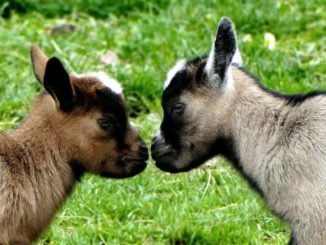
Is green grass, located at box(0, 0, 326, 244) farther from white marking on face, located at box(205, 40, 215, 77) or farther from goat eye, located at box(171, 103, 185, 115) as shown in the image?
white marking on face, located at box(205, 40, 215, 77)

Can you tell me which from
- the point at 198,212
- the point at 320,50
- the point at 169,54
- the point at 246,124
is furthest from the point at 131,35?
the point at 246,124

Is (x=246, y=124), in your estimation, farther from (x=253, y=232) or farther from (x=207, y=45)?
(x=207, y=45)

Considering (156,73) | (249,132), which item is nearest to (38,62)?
(249,132)

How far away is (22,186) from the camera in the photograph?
8.45 m

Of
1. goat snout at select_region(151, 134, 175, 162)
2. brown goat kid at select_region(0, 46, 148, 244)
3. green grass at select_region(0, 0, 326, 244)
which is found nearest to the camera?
brown goat kid at select_region(0, 46, 148, 244)

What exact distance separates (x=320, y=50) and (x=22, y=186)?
5192 mm

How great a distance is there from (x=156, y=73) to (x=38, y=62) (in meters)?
3.27

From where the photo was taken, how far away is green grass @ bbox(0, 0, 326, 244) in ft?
31.1

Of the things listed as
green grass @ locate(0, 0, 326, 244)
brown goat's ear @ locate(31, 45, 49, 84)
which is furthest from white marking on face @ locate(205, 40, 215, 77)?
brown goat's ear @ locate(31, 45, 49, 84)

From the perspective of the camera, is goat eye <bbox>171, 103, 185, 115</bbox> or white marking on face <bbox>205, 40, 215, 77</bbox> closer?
white marking on face <bbox>205, 40, 215, 77</bbox>

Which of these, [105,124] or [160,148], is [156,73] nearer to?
[160,148]

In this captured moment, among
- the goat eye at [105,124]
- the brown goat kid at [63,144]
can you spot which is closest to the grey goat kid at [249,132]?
the brown goat kid at [63,144]

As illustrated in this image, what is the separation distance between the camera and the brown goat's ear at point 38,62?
882 centimetres

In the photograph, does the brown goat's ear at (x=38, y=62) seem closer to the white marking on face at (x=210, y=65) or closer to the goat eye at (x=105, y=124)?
the goat eye at (x=105, y=124)
